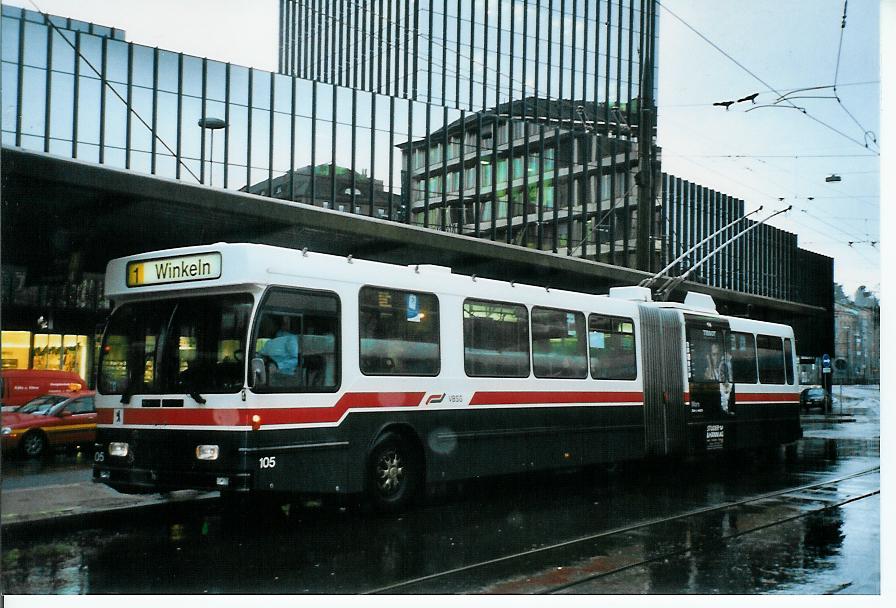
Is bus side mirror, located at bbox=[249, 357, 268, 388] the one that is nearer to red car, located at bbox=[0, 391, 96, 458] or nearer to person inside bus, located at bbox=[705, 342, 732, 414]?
red car, located at bbox=[0, 391, 96, 458]

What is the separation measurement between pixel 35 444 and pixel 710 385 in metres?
12.5

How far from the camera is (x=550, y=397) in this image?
1316 cm

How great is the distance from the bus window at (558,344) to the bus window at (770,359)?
5697mm

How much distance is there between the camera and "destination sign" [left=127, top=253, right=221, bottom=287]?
9586 millimetres

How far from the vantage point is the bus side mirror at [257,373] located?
9.26 meters

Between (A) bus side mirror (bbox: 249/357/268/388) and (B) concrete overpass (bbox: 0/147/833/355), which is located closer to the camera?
(A) bus side mirror (bbox: 249/357/268/388)

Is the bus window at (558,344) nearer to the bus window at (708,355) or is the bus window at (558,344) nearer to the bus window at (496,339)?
the bus window at (496,339)

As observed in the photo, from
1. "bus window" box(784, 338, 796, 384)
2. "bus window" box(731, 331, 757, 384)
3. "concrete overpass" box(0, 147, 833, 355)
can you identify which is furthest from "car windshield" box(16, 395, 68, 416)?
"bus window" box(784, 338, 796, 384)

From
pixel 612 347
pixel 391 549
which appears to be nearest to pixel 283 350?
pixel 391 549

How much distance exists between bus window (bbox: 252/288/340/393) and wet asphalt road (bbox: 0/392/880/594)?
1562 millimetres

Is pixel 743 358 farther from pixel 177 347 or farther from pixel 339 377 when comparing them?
pixel 177 347

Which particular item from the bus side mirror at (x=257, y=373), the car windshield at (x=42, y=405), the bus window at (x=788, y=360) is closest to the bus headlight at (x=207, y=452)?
the bus side mirror at (x=257, y=373)

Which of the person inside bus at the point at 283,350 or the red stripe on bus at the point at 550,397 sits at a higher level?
the person inside bus at the point at 283,350
